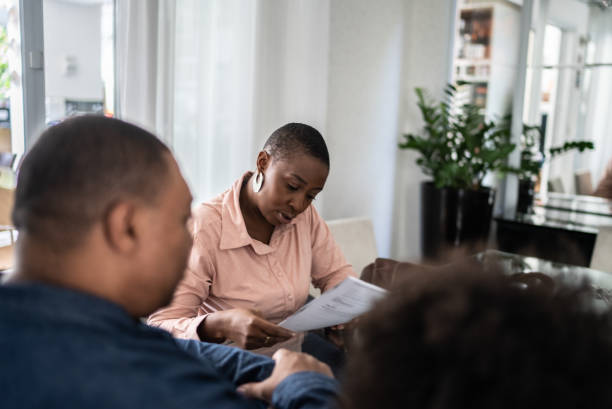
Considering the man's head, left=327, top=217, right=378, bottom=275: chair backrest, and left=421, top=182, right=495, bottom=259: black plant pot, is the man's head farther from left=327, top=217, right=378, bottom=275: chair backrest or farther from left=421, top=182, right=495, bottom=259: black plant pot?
left=421, top=182, right=495, bottom=259: black plant pot

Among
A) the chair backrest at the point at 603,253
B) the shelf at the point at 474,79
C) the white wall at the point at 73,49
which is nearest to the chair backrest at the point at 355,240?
the chair backrest at the point at 603,253

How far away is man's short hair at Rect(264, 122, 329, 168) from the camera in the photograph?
1638 millimetres

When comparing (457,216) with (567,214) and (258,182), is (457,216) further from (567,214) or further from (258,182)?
(258,182)

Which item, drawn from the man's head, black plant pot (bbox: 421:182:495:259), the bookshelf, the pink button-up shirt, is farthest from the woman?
the bookshelf

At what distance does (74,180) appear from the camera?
A: 0.63 meters

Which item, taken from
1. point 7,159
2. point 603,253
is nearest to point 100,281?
point 7,159

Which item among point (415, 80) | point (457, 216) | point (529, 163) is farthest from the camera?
point (529, 163)

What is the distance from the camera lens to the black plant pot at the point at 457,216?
3951 millimetres

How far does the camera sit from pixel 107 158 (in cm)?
66

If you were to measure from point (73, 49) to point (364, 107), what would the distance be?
2.18 meters

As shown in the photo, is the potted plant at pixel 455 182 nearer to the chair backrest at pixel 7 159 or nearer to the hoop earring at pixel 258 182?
the hoop earring at pixel 258 182

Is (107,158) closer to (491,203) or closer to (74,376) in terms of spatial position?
(74,376)

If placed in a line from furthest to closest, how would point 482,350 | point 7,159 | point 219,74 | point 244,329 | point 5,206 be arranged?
point 219,74, point 7,159, point 5,206, point 244,329, point 482,350

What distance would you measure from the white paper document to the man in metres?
0.40
